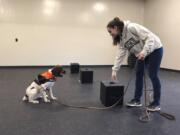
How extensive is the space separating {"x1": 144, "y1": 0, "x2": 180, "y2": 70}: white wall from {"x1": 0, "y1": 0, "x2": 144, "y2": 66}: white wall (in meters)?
0.54

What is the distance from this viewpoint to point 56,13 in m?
6.98

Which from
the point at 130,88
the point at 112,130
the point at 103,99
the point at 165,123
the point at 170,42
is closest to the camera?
the point at 112,130

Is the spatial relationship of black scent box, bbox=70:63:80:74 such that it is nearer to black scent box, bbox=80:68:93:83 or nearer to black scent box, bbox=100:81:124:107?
black scent box, bbox=80:68:93:83

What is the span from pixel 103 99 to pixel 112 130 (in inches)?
34.9

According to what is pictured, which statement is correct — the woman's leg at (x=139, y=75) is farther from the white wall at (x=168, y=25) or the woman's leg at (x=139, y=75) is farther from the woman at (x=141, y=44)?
the white wall at (x=168, y=25)

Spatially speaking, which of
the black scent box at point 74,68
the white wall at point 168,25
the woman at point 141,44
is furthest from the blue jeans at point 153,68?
the white wall at point 168,25

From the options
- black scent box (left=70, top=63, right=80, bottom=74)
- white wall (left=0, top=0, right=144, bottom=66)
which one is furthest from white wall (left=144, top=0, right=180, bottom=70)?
black scent box (left=70, top=63, right=80, bottom=74)

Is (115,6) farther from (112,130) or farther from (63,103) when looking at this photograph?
(112,130)

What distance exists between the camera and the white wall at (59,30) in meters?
6.77

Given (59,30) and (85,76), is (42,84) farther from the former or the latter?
(59,30)

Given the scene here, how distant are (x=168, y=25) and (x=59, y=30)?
10.6 ft

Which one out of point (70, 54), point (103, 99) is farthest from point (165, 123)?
point (70, 54)

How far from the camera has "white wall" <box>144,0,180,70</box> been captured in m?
6.36

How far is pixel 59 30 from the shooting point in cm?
709
